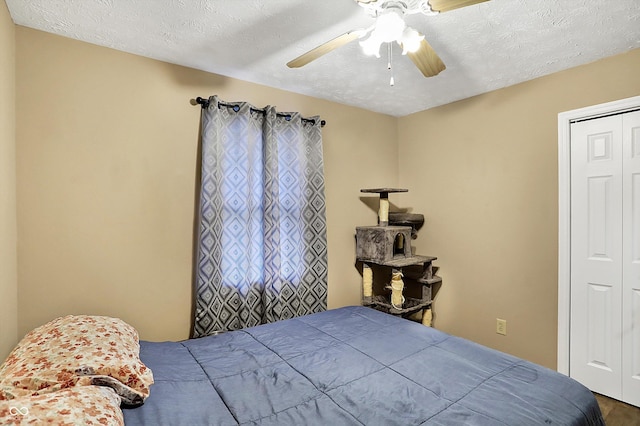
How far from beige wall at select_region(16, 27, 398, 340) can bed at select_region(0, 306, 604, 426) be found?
0.55 meters

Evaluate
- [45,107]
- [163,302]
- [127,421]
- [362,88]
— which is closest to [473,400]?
[127,421]

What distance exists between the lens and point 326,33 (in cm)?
189

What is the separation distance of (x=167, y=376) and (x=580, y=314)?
2.78m

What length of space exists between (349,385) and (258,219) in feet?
4.80

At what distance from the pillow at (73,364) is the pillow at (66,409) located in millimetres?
105

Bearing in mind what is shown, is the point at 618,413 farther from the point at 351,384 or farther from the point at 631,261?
the point at 351,384

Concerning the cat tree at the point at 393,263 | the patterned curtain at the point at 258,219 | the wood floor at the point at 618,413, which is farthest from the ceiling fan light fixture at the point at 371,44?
the wood floor at the point at 618,413

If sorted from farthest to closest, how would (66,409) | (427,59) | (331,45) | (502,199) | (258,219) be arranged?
(502,199)
(258,219)
(427,59)
(331,45)
(66,409)

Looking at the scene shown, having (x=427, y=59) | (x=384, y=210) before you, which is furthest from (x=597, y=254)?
(x=427, y=59)

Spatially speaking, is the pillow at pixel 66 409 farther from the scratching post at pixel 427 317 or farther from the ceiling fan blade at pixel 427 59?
the scratching post at pixel 427 317

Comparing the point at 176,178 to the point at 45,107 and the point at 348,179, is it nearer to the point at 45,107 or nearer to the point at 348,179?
the point at 45,107

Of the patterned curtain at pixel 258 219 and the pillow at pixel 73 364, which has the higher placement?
the patterned curtain at pixel 258 219

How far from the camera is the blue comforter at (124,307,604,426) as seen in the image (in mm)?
1216

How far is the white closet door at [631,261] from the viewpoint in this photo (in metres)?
2.17
